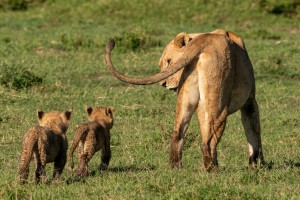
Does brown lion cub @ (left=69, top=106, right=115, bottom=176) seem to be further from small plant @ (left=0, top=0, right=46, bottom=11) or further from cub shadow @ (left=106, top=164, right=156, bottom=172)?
small plant @ (left=0, top=0, right=46, bottom=11)

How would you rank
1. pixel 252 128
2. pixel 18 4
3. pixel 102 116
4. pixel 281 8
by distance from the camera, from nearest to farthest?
pixel 102 116 → pixel 252 128 → pixel 281 8 → pixel 18 4

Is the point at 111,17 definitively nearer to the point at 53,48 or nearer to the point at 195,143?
the point at 53,48

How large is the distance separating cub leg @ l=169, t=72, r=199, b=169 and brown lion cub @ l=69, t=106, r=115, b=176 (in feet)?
2.01

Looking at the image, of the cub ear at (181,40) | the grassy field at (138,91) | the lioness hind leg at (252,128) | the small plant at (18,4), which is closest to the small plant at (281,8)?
the grassy field at (138,91)

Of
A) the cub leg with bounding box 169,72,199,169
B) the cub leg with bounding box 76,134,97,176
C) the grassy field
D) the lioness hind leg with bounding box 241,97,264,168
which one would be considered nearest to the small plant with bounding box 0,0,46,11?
the grassy field

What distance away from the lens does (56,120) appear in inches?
302

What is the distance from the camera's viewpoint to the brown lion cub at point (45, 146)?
6959 mm

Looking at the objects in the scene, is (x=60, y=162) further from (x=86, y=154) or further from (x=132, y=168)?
(x=132, y=168)

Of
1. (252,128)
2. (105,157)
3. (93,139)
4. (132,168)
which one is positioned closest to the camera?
(93,139)

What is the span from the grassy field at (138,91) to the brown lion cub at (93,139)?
0.51 ft

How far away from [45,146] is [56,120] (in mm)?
648

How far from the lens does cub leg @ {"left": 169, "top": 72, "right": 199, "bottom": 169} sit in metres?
7.49

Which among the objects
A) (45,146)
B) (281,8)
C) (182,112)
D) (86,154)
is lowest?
(281,8)

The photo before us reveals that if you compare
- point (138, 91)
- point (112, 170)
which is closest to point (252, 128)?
point (112, 170)
